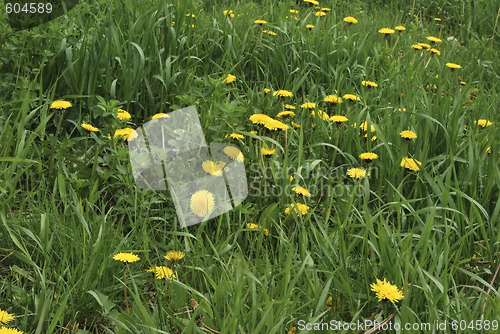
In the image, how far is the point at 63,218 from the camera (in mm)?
1729

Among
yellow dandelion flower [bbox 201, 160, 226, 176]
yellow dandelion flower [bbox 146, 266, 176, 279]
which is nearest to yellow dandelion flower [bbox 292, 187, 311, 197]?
yellow dandelion flower [bbox 201, 160, 226, 176]

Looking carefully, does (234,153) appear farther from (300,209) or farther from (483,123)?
(483,123)

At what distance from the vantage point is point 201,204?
1.81m

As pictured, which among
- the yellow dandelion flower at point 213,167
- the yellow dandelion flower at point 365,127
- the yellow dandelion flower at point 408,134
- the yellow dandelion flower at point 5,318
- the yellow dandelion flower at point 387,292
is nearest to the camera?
the yellow dandelion flower at point 5,318

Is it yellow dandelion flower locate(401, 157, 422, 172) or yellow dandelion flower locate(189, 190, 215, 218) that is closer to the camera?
yellow dandelion flower locate(189, 190, 215, 218)

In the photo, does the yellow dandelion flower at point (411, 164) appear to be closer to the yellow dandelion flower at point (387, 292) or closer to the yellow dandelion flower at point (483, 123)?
the yellow dandelion flower at point (483, 123)

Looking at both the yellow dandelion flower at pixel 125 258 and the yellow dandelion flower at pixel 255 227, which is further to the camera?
the yellow dandelion flower at pixel 255 227

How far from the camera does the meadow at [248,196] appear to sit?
1450 millimetres

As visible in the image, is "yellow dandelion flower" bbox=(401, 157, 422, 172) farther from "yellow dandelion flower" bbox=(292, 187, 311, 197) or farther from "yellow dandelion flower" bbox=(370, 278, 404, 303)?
"yellow dandelion flower" bbox=(370, 278, 404, 303)

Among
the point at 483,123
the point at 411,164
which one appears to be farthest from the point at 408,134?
the point at 483,123

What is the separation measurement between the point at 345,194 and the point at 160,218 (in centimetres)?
71

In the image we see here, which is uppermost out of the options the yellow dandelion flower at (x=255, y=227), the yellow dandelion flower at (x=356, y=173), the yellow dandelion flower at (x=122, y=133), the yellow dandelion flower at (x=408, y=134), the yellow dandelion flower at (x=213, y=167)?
the yellow dandelion flower at (x=122, y=133)

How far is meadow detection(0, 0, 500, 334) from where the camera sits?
1450 mm

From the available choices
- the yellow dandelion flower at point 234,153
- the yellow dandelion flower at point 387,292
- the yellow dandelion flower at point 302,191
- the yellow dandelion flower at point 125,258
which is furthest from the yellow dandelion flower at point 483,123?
the yellow dandelion flower at point 125,258
